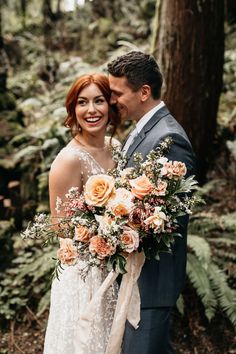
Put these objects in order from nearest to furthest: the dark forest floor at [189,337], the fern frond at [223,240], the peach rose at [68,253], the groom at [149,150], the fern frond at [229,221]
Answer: the peach rose at [68,253] → the groom at [149,150] → the dark forest floor at [189,337] → the fern frond at [229,221] → the fern frond at [223,240]

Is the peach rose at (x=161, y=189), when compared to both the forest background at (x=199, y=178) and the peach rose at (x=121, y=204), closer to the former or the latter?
the peach rose at (x=121, y=204)

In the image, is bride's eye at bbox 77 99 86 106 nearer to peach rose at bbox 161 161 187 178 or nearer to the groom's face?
the groom's face

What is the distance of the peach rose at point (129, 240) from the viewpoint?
2.12 metres

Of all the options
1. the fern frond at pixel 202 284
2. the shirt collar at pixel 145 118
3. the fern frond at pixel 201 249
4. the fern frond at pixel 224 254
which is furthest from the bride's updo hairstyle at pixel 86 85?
the fern frond at pixel 224 254

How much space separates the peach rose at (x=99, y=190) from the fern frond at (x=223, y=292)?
231 cm

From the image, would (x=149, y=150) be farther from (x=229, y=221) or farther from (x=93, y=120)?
(x=229, y=221)

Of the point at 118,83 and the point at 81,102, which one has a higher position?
the point at 118,83

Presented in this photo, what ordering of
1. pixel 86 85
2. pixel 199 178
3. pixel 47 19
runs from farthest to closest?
pixel 47 19, pixel 199 178, pixel 86 85

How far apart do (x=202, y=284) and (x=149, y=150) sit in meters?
1.92

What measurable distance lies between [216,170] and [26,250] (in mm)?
2703

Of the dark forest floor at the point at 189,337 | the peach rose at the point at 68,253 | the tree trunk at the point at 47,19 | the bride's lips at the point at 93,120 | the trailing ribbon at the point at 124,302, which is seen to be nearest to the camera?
the peach rose at the point at 68,253

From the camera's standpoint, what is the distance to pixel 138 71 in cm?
272

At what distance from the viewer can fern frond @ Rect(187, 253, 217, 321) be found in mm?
3862

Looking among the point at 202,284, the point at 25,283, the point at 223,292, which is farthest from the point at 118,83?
the point at 25,283
